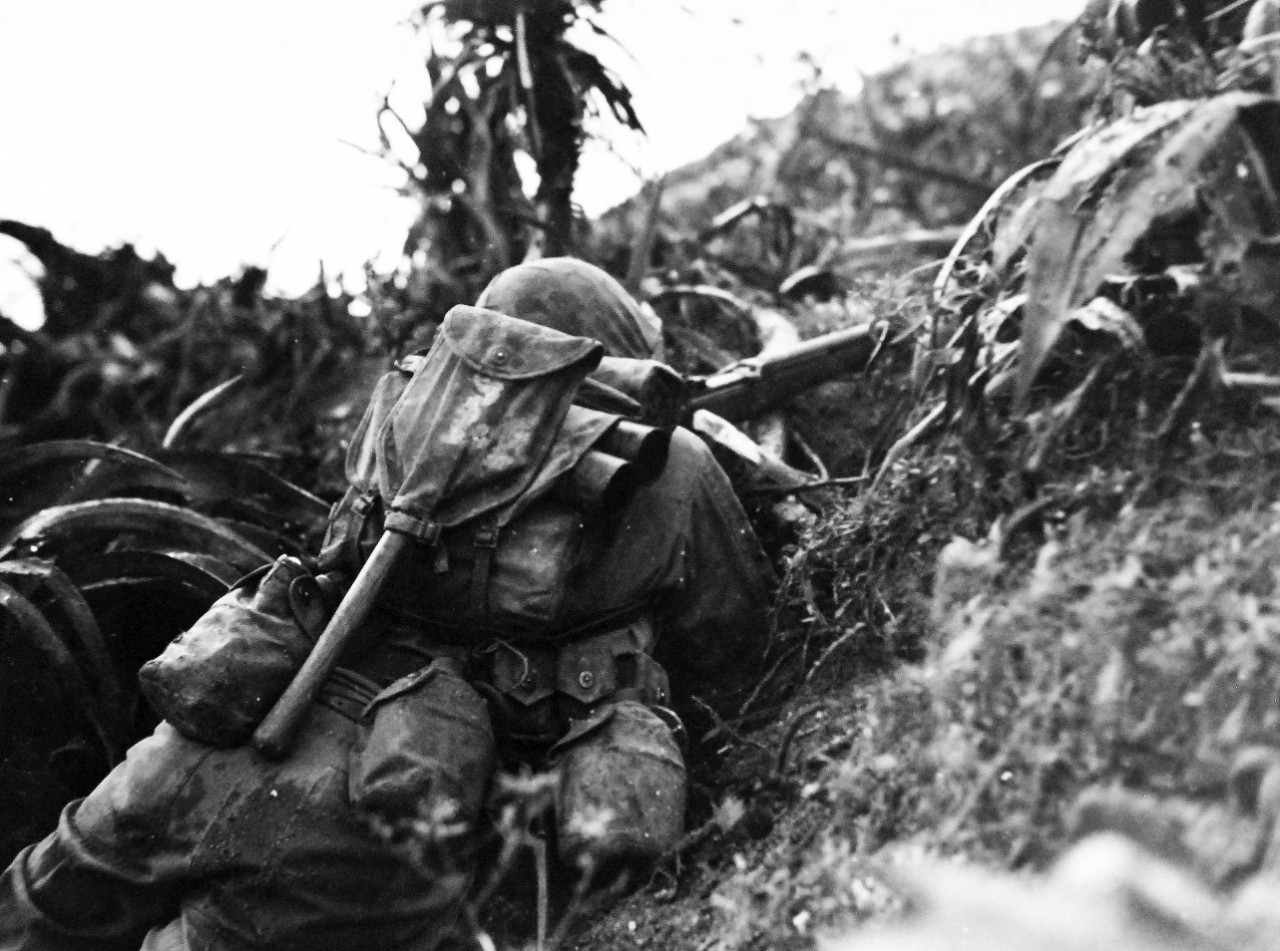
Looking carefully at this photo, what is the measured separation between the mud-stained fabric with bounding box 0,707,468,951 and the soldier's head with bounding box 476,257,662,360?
3.38 feet

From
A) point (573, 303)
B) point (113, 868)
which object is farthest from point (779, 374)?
point (113, 868)

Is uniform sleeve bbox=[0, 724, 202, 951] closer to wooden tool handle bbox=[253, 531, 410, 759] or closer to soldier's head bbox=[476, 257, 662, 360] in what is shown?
wooden tool handle bbox=[253, 531, 410, 759]

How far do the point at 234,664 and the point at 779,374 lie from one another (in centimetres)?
189

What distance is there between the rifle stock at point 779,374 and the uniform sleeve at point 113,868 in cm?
179

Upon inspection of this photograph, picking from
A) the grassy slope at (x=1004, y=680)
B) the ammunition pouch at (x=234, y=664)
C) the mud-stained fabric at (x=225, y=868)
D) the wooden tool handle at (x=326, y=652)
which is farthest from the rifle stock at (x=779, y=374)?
the mud-stained fabric at (x=225, y=868)

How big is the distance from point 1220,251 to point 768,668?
4.74 ft

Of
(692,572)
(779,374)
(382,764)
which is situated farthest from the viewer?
(779,374)

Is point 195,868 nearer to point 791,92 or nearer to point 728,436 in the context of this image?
point 728,436

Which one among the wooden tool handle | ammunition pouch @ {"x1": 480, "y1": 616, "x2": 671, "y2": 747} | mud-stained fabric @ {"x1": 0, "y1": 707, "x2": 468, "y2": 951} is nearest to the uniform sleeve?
mud-stained fabric @ {"x1": 0, "y1": 707, "x2": 468, "y2": 951}

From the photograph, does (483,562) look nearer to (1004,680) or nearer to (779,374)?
(1004,680)

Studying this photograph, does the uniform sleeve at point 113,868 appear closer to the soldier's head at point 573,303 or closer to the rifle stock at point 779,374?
the soldier's head at point 573,303

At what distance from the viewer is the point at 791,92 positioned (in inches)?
178

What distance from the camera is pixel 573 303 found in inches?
137

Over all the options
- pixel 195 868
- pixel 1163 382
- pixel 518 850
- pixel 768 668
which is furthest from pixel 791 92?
pixel 195 868
